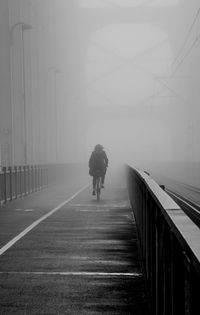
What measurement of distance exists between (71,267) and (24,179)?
64.4 ft

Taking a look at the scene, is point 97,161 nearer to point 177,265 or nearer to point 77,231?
point 77,231

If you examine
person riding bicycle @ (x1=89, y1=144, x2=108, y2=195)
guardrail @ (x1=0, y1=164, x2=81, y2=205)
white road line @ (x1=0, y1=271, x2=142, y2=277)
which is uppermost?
person riding bicycle @ (x1=89, y1=144, x2=108, y2=195)

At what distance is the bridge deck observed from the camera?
767 centimetres

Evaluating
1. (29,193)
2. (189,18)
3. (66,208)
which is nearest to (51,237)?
(66,208)

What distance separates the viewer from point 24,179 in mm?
29453

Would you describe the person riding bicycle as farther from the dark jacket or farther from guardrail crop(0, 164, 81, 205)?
guardrail crop(0, 164, 81, 205)

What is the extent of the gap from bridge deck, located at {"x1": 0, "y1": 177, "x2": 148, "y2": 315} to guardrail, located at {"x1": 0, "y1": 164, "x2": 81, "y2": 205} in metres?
6.24

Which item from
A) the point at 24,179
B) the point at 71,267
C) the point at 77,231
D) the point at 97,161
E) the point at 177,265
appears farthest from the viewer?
the point at 24,179

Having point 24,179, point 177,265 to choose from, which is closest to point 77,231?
point 177,265

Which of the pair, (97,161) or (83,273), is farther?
(97,161)

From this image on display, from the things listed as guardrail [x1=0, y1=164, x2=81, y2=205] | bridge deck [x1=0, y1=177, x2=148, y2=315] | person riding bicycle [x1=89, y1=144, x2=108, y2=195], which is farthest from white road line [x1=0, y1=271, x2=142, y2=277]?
person riding bicycle [x1=89, y1=144, x2=108, y2=195]

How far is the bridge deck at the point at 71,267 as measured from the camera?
7.67 m

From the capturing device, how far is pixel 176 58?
395 feet

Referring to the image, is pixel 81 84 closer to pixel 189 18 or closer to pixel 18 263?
pixel 189 18
